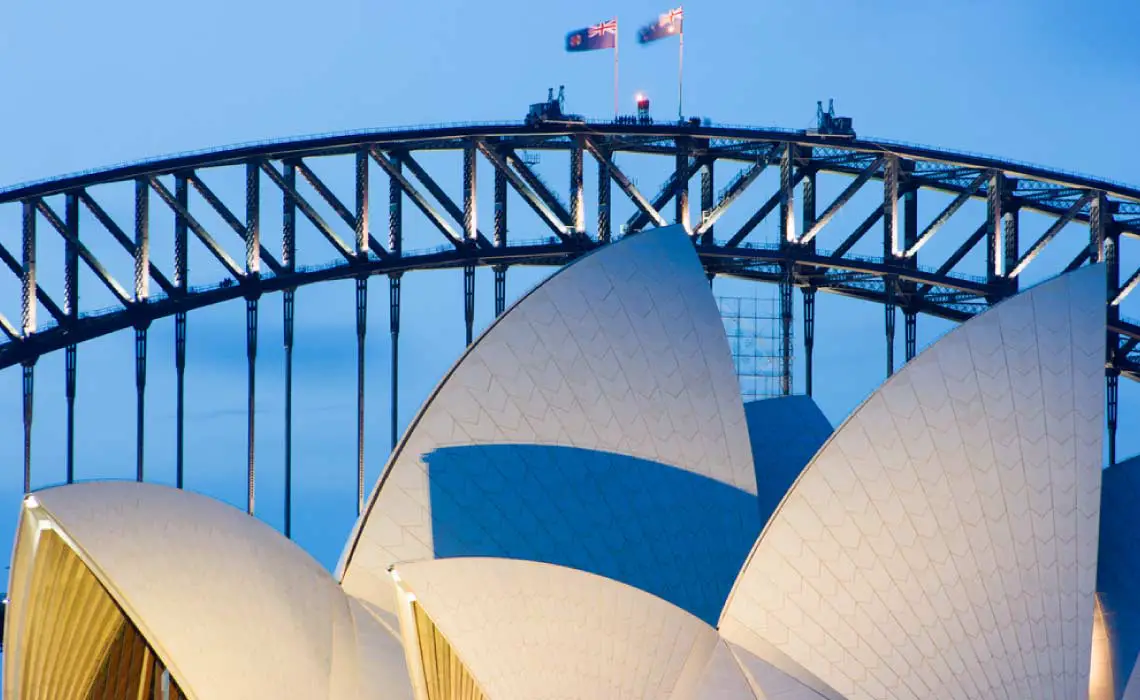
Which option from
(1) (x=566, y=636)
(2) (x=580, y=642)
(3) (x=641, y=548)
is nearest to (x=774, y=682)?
(2) (x=580, y=642)

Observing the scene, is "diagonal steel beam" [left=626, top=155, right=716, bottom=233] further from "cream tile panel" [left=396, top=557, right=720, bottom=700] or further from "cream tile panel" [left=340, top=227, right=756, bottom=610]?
"cream tile panel" [left=396, top=557, right=720, bottom=700]

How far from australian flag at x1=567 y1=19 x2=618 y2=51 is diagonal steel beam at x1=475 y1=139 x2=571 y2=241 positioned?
4.45 m

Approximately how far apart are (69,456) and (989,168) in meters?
28.4

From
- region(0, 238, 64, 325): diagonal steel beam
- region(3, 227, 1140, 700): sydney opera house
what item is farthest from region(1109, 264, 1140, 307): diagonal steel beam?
region(0, 238, 64, 325): diagonal steel beam

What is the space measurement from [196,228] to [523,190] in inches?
378

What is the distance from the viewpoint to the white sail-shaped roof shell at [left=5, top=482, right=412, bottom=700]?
28391mm

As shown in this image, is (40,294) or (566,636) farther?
(40,294)

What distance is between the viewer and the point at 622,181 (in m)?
53.2

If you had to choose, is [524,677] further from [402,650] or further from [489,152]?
[489,152]

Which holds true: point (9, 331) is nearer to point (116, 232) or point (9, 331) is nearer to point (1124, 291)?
point (116, 232)

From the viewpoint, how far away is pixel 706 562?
35.8 m

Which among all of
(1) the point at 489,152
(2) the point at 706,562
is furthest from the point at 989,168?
(2) the point at 706,562

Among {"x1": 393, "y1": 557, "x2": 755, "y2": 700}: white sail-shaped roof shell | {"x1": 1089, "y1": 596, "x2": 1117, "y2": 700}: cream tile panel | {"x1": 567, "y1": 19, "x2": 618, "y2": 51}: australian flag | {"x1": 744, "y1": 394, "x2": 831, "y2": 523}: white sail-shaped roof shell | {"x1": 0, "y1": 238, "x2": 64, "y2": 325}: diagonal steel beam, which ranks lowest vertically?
{"x1": 1089, "y1": 596, "x2": 1117, "y2": 700}: cream tile panel

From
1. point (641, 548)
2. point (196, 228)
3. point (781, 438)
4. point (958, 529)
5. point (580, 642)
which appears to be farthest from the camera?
point (196, 228)
